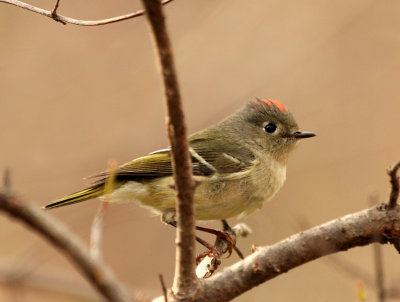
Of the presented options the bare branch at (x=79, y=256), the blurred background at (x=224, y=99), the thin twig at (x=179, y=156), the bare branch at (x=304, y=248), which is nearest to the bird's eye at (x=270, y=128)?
the blurred background at (x=224, y=99)

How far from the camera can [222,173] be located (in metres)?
2.67

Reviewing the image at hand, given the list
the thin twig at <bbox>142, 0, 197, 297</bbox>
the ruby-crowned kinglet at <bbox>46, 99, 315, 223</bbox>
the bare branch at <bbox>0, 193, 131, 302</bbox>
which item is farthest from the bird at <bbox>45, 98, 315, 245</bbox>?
the bare branch at <bbox>0, 193, 131, 302</bbox>

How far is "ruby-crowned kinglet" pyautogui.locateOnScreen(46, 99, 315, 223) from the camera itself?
8.51 ft

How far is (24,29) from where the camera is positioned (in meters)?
4.50

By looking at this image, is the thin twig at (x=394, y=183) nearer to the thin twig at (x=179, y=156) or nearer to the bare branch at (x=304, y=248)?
the bare branch at (x=304, y=248)

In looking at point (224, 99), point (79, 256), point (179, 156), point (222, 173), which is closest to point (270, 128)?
point (222, 173)

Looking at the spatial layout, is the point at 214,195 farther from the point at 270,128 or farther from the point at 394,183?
the point at 394,183

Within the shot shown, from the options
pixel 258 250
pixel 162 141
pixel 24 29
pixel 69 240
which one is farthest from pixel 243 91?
pixel 69 240

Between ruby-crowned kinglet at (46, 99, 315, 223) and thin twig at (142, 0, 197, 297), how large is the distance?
0.72 m

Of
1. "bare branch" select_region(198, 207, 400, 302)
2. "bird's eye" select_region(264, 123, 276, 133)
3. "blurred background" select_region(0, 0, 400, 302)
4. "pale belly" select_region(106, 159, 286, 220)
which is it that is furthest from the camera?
"blurred background" select_region(0, 0, 400, 302)

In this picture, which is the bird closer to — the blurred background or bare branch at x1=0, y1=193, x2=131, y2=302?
the blurred background

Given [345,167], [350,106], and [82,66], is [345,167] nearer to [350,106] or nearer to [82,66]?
[350,106]

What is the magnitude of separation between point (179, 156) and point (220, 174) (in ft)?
4.22

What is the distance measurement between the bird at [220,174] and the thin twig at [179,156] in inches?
32.1
